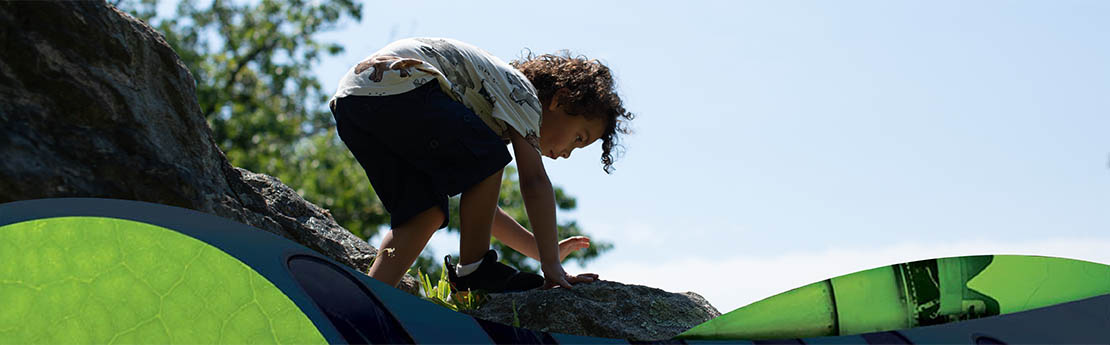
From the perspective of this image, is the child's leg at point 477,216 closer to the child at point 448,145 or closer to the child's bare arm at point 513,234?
the child at point 448,145

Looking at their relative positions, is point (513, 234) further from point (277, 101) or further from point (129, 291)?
point (277, 101)

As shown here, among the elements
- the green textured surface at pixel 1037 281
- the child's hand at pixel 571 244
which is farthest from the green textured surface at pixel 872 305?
the child's hand at pixel 571 244

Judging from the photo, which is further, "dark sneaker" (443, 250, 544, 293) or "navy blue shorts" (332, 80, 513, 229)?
"dark sneaker" (443, 250, 544, 293)

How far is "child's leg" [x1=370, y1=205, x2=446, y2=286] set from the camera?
2508mm

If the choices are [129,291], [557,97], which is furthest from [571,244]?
[129,291]

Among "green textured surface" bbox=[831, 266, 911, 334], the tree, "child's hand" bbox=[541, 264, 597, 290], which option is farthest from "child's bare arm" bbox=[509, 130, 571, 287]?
the tree

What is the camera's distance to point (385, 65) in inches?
96.6

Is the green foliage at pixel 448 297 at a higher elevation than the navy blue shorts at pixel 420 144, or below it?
below

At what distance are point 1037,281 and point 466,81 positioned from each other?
1.55 meters

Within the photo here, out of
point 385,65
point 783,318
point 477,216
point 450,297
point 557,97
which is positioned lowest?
point 783,318

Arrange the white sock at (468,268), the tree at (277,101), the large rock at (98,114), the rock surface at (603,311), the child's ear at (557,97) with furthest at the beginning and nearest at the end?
1. the tree at (277,101)
2. the child's ear at (557,97)
3. the white sock at (468,268)
4. the rock surface at (603,311)
5. the large rock at (98,114)

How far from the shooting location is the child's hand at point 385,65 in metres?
2.42

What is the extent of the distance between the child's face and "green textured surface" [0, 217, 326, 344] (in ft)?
5.04

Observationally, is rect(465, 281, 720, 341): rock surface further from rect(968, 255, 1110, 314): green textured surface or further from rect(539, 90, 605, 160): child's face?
rect(968, 255, 1110, 314): green textured surface
